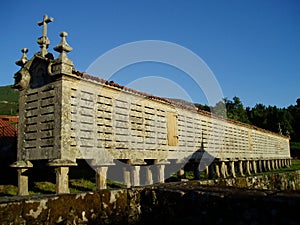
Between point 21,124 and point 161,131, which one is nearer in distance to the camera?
point 21,124

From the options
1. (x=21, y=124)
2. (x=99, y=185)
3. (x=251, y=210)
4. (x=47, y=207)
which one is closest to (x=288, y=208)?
(x=251, y=210)

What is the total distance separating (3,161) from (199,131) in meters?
8.85

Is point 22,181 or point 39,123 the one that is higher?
point 39,123

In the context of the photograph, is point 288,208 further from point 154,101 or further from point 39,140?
point 154,101

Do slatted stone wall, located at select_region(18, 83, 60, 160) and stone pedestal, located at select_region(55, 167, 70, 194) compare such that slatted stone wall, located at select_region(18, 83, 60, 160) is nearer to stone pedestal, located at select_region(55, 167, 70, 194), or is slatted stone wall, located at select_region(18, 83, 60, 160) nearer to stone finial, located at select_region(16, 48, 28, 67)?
stone pedestal, located at select_region(55, 167, 70, 194)

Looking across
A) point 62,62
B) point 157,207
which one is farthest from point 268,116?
point 157,207

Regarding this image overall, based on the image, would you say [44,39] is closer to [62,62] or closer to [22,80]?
[22,80]

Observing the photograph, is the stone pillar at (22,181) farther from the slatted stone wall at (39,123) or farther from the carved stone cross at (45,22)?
the carved stone cross at (45,22)

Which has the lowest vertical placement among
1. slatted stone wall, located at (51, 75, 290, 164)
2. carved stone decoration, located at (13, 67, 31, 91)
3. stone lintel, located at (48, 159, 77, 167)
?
stone lintel, located at (48, 159, 77, 167)

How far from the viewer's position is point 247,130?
2053cm

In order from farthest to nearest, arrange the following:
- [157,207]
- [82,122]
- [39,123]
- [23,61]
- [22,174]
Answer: [23,61], [22,174], [39,123], [82,122], [157,207]

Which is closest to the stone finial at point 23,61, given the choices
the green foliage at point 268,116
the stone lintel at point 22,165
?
the stone lintel at point 22,165

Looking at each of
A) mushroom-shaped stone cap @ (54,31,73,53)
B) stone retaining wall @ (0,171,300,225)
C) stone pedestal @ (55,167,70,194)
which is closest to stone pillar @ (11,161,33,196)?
stone pedestal @ (55,167,70,194)

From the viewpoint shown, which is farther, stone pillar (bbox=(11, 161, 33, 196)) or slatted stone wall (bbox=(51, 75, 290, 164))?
stone pillar (bbox=(11, 161, 33, 196))
